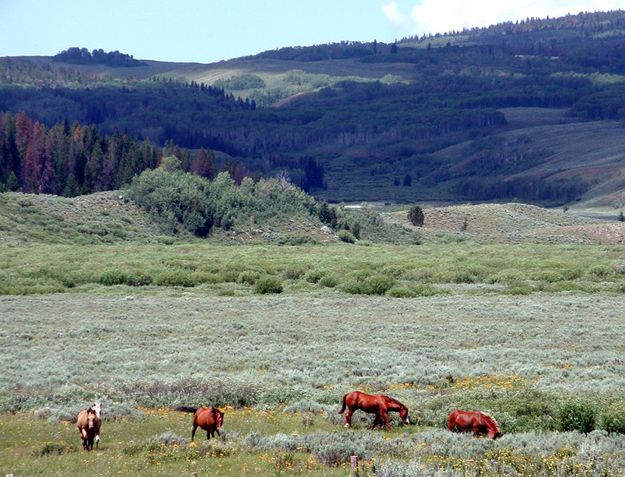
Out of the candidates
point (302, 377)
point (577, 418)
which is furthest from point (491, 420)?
point (302, 377)

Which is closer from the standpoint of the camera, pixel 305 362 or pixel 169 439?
pixel 169 439

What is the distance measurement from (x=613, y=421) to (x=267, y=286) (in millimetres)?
36897

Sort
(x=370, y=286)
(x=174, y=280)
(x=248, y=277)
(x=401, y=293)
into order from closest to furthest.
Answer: (x=401, y=293)
(x=370, y=286)
(x=174, y=280)
(x=248, y=277)

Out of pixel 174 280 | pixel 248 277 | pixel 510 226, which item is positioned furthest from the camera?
pixel 510 226

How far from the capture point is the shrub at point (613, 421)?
17.2m

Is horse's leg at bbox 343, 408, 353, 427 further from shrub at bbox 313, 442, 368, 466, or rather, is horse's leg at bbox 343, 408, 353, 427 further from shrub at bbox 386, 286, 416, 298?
shrub at bbox 386, 286, 416, 298

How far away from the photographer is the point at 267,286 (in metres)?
53.2

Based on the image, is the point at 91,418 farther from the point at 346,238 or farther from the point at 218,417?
the point at 346,238

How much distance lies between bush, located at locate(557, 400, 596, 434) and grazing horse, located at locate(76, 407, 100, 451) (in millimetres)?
8293

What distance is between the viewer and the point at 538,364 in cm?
2644

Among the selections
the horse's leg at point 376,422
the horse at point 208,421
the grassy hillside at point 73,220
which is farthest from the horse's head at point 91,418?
the grassy hillside at point 73,220

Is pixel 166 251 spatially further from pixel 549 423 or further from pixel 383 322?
pixel 549 423

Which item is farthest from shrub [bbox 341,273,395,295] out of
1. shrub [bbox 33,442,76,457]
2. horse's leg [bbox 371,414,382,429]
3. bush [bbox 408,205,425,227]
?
bush [bbox 408,205,425,227]

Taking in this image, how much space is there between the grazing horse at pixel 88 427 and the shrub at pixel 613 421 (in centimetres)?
885
